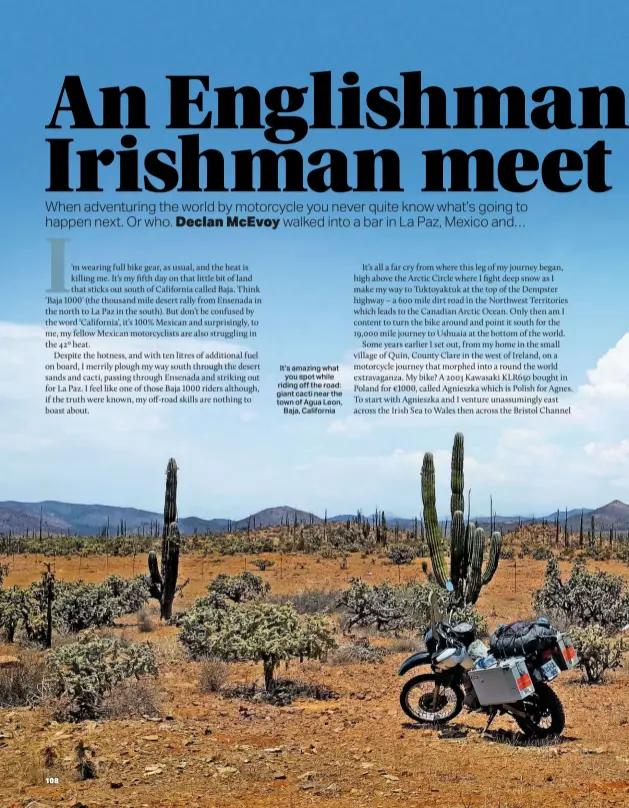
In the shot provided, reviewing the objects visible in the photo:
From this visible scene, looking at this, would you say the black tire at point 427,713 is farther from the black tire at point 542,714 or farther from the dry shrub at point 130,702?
the dry shrub at point 130,702

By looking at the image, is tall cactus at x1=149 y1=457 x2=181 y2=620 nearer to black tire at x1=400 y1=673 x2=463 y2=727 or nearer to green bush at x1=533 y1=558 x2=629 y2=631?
green bush at x1=533 y1=558 x2=629 y2=631

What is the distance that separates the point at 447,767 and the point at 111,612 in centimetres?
1434

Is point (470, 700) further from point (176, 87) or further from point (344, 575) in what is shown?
point (344, 575)

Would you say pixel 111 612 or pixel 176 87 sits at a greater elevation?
pixel 176 87

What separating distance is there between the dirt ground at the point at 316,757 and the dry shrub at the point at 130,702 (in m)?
0.22

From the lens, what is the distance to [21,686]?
1098 centimetres

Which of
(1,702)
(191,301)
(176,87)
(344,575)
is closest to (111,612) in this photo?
(191,301)

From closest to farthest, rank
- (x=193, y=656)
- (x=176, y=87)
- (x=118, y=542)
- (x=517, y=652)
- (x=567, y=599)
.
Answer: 1. (x=517, y=652)
2. (x=176, y=87)
3. (x=193, y=656)
4. (x=567, y=599)
5. (x=118, y=542)

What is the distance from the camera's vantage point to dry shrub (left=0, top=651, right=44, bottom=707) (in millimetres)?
10703

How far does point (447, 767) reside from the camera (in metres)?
7.88

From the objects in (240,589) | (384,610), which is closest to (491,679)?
(384,610)

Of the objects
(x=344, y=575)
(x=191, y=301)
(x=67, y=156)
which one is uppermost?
(x=67, y=156)

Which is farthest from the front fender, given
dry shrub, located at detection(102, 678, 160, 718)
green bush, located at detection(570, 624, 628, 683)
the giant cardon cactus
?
the giant cardon cactus

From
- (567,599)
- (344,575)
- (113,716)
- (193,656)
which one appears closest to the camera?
(113,716)
